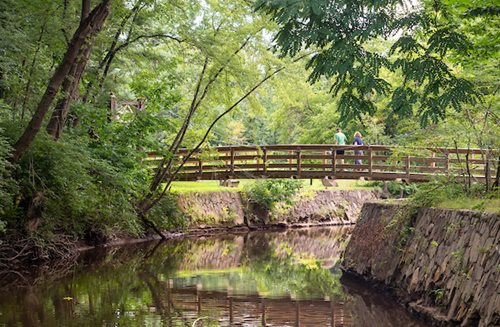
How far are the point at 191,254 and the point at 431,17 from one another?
10.2 metres

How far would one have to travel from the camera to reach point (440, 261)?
9.11 metres

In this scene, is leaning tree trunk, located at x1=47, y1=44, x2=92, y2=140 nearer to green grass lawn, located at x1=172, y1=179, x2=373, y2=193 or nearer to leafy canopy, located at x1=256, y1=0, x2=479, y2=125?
leafy canopy, located at x1=256, y1=0, x2=479, y2=125

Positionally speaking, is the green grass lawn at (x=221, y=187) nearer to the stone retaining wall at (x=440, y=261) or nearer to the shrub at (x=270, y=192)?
the shrub at (x=270, y=192)

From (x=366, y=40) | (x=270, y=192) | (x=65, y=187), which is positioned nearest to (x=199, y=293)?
(x=65, y=187)

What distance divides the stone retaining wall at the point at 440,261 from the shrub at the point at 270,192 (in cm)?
1083

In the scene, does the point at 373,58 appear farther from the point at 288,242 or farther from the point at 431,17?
the point at 288,242

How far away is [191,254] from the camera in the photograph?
16.6 m

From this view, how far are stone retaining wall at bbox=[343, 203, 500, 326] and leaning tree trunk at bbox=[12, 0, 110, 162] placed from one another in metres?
5.68

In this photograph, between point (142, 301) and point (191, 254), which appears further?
point (191, 254)

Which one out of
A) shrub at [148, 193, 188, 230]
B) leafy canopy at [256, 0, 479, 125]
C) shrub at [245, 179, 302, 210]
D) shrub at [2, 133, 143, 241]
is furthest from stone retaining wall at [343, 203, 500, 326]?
shrub at [245, 179, 302, 210]

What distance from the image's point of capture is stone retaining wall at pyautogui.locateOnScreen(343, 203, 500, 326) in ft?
25.1

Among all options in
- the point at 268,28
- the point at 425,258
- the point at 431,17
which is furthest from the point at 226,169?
the point at 431,17

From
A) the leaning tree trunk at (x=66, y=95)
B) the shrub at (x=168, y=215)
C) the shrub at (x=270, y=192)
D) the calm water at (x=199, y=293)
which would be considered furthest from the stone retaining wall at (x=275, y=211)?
the leaning tree trunk at (x=66, y=95)

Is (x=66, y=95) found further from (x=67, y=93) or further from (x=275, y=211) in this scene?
(x=275, y=211)
